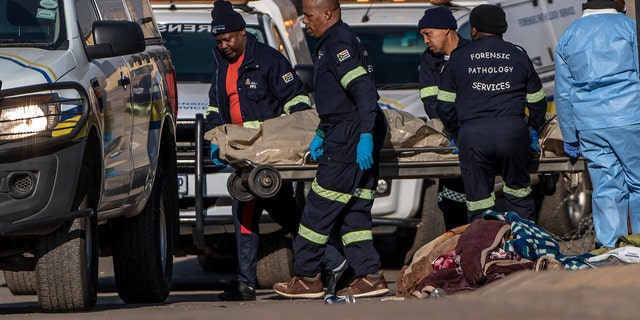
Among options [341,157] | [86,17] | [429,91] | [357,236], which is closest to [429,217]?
[429,91]

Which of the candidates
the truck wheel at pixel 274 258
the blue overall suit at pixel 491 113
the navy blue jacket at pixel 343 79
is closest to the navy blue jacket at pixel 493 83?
the blue overall suit at pixel 491 113

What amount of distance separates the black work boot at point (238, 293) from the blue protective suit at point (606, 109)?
218 cm

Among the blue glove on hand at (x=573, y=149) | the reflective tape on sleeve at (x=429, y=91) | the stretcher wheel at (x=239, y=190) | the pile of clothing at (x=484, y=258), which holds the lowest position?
the pile of clothing at (x=484, y=258)

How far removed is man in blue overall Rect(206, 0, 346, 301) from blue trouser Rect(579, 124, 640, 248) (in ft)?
5.52

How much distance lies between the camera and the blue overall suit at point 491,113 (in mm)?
9469

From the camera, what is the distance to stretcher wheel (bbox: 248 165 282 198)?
30.6 ft

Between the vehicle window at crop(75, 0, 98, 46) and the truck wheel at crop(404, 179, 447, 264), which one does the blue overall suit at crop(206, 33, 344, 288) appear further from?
the truck wheel at crop(404, 179, 447, 264)

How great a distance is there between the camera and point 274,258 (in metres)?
10.6

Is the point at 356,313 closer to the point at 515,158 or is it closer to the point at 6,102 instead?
the point at 6,102

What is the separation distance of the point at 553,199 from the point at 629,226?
3329 millimetres

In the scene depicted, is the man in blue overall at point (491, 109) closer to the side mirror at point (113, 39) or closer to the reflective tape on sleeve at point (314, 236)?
the reflective tape on sleeve at point (314, 236)

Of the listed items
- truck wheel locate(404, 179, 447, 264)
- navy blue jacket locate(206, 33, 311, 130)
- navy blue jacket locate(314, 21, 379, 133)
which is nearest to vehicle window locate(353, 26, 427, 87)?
truck wheel locate(404, 179, 447, 264)

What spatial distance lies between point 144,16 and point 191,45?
1.99m

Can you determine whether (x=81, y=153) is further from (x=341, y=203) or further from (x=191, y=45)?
(x=191, y=45)
